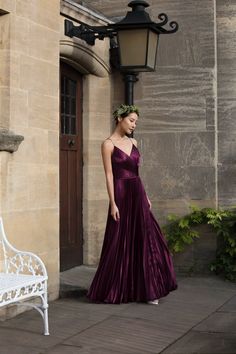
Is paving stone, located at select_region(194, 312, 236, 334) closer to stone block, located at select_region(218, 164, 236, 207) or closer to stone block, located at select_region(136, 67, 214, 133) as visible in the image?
stone block, located at select_region(218, 164, 236, 207)

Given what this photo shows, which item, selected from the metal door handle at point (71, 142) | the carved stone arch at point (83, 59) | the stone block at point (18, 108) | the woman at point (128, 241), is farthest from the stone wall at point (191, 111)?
the stone block at point (18, 108)

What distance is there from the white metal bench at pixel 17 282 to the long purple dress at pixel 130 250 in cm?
83

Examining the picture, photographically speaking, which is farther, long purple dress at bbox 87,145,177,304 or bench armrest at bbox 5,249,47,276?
long purple dress at bbox 87,145,177,304

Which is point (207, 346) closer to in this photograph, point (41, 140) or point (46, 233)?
point (46, 233)

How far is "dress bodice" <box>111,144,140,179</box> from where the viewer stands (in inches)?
245

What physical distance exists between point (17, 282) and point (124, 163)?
5.94 feet

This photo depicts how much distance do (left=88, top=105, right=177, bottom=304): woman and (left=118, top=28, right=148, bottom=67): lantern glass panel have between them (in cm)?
59

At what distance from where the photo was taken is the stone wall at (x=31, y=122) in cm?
568

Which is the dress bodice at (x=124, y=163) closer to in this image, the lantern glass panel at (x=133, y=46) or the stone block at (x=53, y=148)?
the stone block at (x=53, y=148)

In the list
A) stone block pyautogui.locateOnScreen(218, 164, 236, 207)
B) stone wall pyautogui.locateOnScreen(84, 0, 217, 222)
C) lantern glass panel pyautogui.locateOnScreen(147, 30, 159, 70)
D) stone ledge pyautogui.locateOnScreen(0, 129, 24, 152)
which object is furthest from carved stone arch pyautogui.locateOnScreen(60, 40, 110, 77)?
stone block pyautogui.locateOnScreen(218, 164, 236, 207)

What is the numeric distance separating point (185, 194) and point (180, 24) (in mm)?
1989

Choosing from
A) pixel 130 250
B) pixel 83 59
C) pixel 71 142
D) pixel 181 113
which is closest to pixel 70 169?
pixel 71 142

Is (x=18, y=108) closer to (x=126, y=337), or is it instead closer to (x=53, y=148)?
(x=53, y=148)

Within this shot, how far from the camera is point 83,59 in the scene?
Result: 24.3 ft
